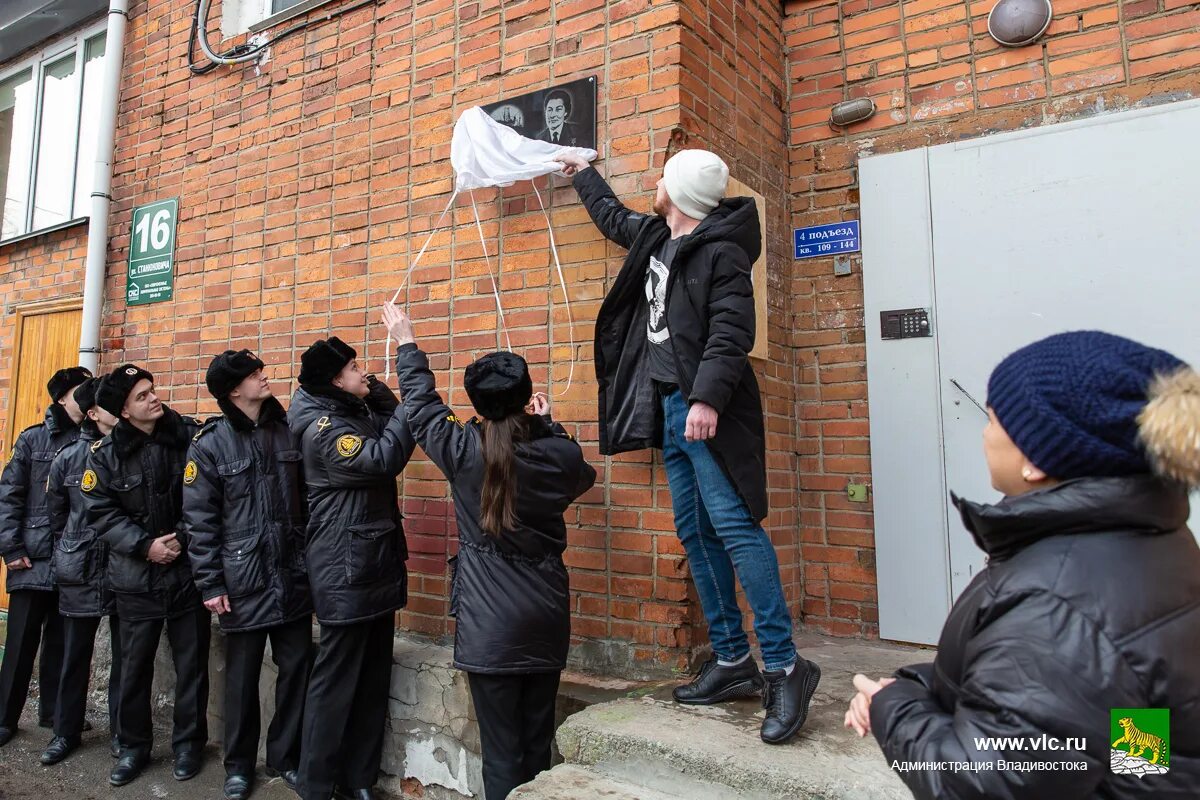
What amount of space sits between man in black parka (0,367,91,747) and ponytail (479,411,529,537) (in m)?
3.27

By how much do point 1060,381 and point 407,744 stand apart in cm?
325

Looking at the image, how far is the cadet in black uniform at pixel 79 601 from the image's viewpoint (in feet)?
14.0

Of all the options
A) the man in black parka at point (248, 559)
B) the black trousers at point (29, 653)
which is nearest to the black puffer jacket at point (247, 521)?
the man in black parka at point (248, 559)

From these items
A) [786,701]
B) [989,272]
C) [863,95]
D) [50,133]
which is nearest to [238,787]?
[786,701]

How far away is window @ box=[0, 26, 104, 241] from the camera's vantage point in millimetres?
6418

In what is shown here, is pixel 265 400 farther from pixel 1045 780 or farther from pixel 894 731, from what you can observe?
pixel 1045 780

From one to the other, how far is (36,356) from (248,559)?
Answer: 386 centimetres

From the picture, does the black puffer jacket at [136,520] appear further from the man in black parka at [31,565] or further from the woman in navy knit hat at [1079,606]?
the woman in navy knit hat at [1079,606]

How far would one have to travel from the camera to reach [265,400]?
3.89 m

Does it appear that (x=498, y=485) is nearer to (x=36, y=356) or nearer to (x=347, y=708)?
(x=347, y=708)

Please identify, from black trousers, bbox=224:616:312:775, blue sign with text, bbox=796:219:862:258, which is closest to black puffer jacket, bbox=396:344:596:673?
black trousers, bbox=224:616:312:775

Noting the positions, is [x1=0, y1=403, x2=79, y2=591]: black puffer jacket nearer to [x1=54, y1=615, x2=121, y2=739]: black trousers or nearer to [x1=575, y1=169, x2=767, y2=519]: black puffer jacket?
[x1=54, y1=615, x2=121, y2=739]: black trousers

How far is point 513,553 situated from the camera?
9.42 ft

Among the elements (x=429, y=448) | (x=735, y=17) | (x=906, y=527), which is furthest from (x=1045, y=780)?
(x=735, y=17)
